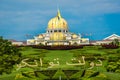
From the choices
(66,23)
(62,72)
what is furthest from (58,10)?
(62,72)

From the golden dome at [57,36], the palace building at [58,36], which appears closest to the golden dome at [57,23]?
the palace building at [58,36]

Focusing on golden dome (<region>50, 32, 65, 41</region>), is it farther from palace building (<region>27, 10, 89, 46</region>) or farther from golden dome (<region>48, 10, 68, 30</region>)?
golden dome (<region>48, 10, 68, 30</region>)

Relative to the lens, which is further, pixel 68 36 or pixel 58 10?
pixel 58 10

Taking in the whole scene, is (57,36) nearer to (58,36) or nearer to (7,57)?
(58,36)

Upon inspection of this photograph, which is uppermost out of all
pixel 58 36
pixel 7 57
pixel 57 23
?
pixel 57 23

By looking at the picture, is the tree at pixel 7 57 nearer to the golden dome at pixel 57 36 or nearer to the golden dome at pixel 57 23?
the golden dome at pixel 57 36

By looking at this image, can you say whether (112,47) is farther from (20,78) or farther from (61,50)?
(20,78)

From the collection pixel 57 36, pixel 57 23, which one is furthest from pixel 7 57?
pixel 57 23
